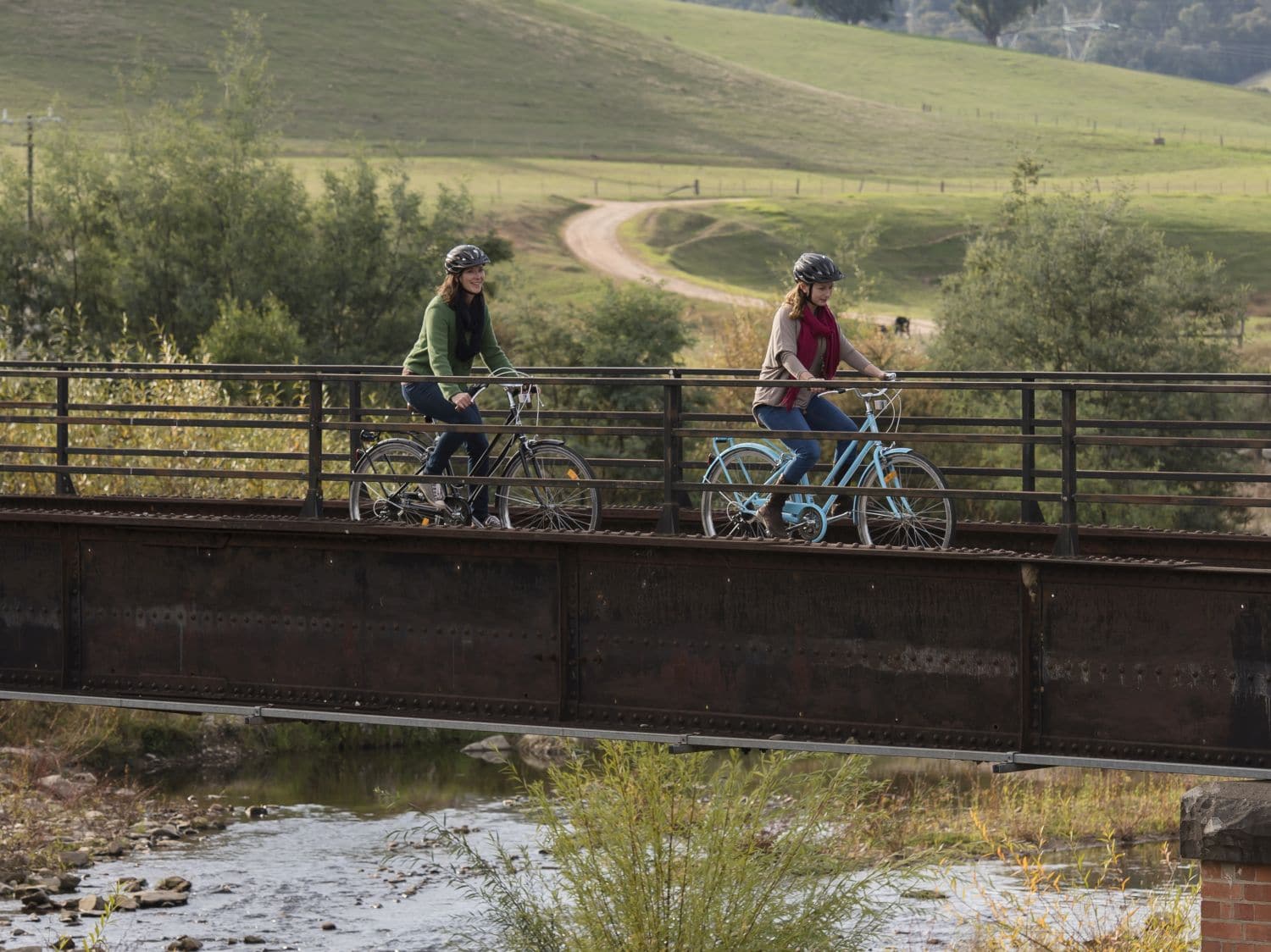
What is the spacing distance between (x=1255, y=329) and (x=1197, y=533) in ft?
186

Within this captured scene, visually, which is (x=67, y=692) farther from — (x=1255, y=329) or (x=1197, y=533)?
(x=1255, y=329)

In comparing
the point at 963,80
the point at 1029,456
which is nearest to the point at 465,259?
the point at 1029,456

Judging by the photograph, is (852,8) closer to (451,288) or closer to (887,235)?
(887,235)

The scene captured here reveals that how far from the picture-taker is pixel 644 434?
1258 centimetres

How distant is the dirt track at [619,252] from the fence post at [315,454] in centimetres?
4912

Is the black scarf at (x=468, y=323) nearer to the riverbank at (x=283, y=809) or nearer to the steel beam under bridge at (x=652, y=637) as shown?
the steel beam under bridge at (x=652, y=637)

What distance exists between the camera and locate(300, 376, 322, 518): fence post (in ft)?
45.6

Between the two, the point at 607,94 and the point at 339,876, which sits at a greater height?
the point at 607,94

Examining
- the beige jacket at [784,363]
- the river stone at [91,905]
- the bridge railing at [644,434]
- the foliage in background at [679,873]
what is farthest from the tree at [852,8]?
the beige jacket at [784,363]

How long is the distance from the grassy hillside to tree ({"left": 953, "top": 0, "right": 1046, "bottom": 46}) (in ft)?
59.2

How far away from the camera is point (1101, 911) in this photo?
2044 cm

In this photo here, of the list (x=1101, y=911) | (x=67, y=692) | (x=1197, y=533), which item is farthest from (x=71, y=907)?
(x=1197, y=533)

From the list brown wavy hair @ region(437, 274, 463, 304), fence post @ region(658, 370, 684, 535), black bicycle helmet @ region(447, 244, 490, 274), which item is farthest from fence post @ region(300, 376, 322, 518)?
fence post @ region(658, 370, 684, 535)

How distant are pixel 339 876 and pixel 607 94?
112m
